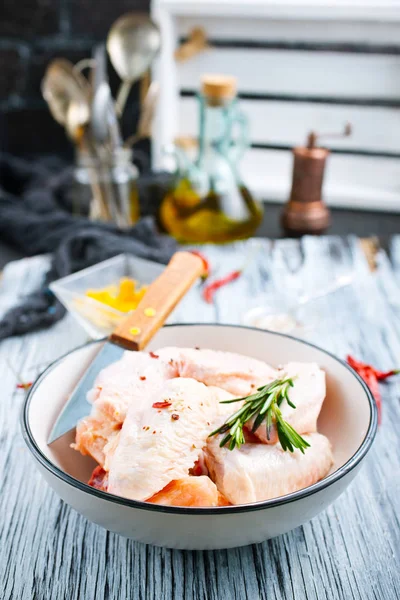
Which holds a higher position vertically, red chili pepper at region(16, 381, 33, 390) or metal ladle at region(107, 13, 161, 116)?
metal ladle at region(107, 13, 161, 116)

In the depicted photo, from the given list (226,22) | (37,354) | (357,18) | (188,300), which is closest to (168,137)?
(226,22)

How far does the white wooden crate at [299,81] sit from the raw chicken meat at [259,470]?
142 cm

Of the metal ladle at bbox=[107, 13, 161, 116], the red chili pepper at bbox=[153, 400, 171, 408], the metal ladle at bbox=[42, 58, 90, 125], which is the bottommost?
the red chili pepper at bbox=[153, 400, 171, 408]

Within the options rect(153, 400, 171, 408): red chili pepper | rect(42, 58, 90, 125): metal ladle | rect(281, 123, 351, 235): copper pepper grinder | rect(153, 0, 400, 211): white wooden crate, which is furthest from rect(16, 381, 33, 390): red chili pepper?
rect(153, 0, 400, 211): white wooden crate

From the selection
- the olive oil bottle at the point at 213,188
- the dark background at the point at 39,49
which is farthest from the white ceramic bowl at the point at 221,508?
the dark background at the point at 39,49

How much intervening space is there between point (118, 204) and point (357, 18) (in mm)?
830

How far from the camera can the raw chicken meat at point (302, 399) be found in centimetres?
73

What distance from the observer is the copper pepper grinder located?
5.65 ft

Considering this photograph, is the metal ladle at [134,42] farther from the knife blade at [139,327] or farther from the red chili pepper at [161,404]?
the red chili pepper at [161,404]

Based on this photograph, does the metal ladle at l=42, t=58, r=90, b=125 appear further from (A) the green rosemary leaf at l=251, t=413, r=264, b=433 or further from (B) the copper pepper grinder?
(A) the green rosemary leaf at l=251, t=413, r=264, b=433

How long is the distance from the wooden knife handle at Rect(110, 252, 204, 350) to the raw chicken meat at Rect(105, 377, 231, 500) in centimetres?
18

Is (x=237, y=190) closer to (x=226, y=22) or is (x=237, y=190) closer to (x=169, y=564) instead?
(x=226, y=22)

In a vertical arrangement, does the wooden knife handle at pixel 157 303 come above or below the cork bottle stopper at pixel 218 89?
below

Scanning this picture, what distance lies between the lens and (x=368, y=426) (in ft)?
2.48
